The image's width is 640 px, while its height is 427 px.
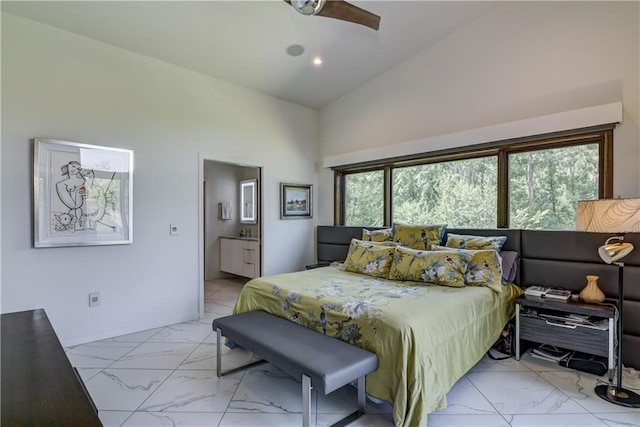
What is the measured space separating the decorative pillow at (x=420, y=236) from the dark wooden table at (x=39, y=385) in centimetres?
313

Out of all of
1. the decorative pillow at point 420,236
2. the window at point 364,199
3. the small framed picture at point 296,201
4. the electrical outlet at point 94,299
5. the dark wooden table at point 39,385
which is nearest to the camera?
the dark wooden table at point 39,385

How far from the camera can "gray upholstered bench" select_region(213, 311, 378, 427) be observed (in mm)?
1749

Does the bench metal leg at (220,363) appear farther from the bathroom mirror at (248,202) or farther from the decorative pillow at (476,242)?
the bathroom mirror at (248,202)

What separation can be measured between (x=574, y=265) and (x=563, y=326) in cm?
58

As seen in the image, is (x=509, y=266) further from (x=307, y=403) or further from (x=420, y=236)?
(x=307, y=403)

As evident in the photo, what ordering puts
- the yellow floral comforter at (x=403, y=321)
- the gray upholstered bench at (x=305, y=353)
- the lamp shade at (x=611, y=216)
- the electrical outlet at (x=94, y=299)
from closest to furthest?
the gray upholstered bench at (x=305, y=353) → the yellow floral comforter at (x=403, y=321) → the lamp shade at (x=611, y=216) → the electrical outlet at (x=94, y=299)

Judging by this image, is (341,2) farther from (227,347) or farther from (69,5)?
(227,347)

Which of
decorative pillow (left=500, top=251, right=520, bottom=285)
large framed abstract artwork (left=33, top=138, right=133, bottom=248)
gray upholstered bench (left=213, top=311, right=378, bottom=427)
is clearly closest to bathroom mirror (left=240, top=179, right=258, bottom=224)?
large framed abstract artwork (left=33, top=138, right=133, bottom=248)

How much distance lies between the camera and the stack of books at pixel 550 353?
9.23 ft

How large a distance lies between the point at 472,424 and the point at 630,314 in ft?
5.84

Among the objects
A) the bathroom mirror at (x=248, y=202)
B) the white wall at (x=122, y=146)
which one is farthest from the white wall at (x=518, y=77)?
the bathroom mirror at (x=248, y=202)

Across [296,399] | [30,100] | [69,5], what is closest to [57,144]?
[30,100]

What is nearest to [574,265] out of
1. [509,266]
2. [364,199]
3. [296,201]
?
[509,266]

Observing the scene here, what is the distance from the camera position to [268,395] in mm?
2324
